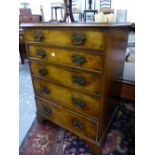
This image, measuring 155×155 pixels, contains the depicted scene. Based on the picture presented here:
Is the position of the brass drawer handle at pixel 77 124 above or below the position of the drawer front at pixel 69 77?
below

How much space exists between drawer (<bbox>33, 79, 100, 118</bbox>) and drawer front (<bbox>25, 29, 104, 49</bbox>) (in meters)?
0.35

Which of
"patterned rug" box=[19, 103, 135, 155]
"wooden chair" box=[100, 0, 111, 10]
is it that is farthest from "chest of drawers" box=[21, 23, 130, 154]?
"wooden chair" box=[100, 0, 111, 10]

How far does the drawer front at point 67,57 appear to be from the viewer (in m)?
0.83

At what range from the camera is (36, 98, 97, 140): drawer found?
1073 mm

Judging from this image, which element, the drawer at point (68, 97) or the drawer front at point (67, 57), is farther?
the drawer at point (68, 97)

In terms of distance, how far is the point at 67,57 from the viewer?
0.95 metres

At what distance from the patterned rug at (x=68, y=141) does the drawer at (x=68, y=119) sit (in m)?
0.14

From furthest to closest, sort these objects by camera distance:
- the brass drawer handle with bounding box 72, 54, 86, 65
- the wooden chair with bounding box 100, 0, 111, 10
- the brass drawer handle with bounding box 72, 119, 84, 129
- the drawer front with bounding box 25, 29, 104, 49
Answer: the wooden chair with bounding box 100, 0, 111, 10
the brass drawer handle with bounding box 72, 119, 84, 129
the brass drawer handle with bounding box 72, 54, 86, 65
the drawer front with bounding box 25, 29, 104, 49

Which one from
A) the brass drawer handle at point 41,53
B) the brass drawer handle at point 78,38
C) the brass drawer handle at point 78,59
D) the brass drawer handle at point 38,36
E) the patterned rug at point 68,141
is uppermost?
the brass drawer handle at point 38,36

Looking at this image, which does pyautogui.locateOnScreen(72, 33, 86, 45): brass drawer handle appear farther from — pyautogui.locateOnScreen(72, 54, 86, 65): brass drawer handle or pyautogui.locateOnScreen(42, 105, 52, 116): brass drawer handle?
pyautogui.locateOnScreen(42, 105, 52, 116): brass drawer handle

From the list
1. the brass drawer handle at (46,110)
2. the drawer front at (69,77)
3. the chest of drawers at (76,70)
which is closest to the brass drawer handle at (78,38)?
the chest of drawers at (76,70)

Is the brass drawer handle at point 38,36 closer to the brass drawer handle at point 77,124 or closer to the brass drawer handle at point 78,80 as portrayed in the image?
the brass drawer handle at point 78,80
